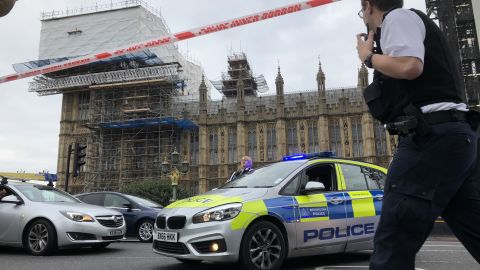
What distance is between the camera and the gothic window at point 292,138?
4081cm

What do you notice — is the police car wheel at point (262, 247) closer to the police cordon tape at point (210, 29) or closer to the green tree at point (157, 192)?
the police cordon tape at point (210, 29)

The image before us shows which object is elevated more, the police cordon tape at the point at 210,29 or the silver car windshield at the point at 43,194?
the police cordon tape at the point at 210,29

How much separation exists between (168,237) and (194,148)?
37650 millimetres

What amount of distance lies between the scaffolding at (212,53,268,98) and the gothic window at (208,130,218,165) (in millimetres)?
9336

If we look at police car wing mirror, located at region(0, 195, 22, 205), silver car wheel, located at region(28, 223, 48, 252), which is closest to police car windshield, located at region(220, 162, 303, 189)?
silver car wheel, located at region(28, 223, 48, 252)

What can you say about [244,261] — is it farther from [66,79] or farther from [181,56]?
[181,56]

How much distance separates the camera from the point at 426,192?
212 centimetres

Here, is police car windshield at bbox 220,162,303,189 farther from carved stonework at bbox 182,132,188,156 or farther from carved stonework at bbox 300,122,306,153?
carved stonework at bbox 182,132,188,156

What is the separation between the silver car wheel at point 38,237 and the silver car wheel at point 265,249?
404 cm

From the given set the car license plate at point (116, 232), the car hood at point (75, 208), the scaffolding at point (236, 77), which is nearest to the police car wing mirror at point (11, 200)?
the car hood at point (75, 208)

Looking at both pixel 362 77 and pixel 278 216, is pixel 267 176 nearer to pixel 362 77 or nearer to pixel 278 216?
pixel 278 216

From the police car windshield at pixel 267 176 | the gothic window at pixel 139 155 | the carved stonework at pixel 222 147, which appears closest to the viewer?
the police car windshield at pixel 267 176

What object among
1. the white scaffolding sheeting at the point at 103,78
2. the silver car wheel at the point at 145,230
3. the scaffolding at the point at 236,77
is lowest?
the silver car wheel at the point at 145,230

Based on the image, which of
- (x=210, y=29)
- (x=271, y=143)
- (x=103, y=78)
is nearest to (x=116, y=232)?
(x=210, y=29)
